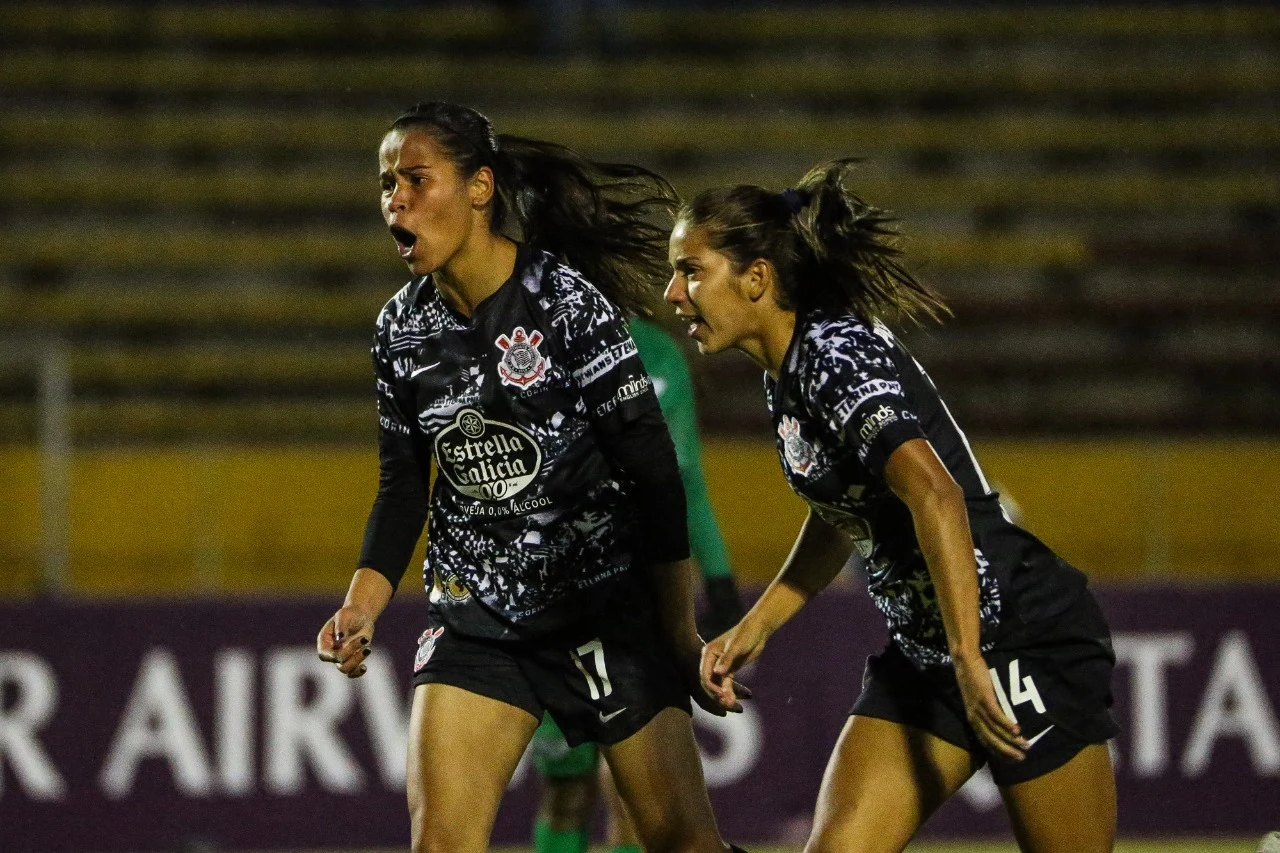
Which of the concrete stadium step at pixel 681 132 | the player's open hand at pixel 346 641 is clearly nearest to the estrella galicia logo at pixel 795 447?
the player's open hand at pixel 346 641

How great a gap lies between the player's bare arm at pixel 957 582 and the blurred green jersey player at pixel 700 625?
5.85 feet

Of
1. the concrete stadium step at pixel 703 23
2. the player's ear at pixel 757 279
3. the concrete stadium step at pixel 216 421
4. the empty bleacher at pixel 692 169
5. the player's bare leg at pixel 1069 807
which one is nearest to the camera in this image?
the player's bare leg at pixel 1069 807

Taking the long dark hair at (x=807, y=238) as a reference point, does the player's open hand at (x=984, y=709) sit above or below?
below

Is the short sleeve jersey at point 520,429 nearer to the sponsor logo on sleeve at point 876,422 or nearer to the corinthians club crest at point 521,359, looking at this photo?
the corinthians club crest at point 521,359

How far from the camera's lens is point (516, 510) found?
3.91 meters

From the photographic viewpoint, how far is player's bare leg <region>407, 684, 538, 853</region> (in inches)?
148

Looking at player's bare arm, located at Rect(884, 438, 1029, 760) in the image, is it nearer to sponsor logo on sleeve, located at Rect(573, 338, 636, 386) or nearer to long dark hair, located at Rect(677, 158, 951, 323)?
long dark hair, located at Rect(677, 158, 951, 323)

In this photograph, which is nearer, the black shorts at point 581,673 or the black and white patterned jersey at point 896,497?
the black and white patterned jersey at point 896,497

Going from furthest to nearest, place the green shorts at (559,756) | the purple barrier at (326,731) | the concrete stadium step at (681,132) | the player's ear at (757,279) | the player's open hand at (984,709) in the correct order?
the concrete stadium step at (681,132) → the purple barrier at (326,731) → the green shorts at (559,756) → the player's ear at (757,279) → the player's open hand at (984,709)

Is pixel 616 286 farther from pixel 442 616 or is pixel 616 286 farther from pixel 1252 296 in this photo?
pixel 1252 296

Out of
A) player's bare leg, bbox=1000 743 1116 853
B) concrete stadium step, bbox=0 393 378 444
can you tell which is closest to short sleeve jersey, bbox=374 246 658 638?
player's bare leg, bbox=1000 743 1116 853

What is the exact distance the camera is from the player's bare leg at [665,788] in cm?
387

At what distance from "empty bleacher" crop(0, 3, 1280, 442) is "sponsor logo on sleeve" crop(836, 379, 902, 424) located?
813 cm

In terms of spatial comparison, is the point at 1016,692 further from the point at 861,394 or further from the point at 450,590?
the point at 450,590
